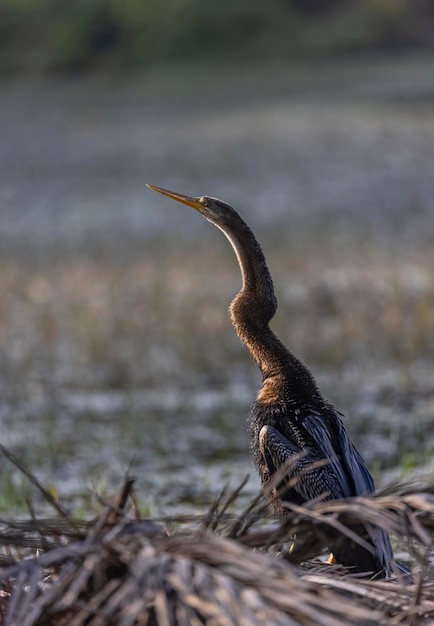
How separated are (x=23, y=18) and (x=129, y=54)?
10.1m

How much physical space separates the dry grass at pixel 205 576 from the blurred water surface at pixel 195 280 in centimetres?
366

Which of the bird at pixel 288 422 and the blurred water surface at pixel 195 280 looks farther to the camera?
the blurred water surface at pixel 195 280

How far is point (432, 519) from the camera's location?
277cm

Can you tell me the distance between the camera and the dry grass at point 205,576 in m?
2.45

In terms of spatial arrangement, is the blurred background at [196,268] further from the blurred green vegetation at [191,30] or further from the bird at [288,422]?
the blurred green vegetation at [191,30]

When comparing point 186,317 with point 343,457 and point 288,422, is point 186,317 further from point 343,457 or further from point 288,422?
point 343,457

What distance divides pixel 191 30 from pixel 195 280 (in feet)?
132

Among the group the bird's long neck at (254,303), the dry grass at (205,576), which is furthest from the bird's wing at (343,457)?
the dry grass at (205,576)

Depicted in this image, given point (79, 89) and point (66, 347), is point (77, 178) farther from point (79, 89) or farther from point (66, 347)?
point (79, 89)

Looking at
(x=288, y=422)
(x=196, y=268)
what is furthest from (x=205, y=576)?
(x=196, y=268)

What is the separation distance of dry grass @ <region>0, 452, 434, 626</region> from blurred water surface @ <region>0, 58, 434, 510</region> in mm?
3655

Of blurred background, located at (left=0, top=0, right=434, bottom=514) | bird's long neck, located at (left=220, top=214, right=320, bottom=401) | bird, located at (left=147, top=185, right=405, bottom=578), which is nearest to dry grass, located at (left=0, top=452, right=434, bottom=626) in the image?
blurred background, located at (left=0, top=0, right=434, bottom=514)

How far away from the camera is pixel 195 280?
13359 millimetres

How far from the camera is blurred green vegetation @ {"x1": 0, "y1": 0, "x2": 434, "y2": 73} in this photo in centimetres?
4809
